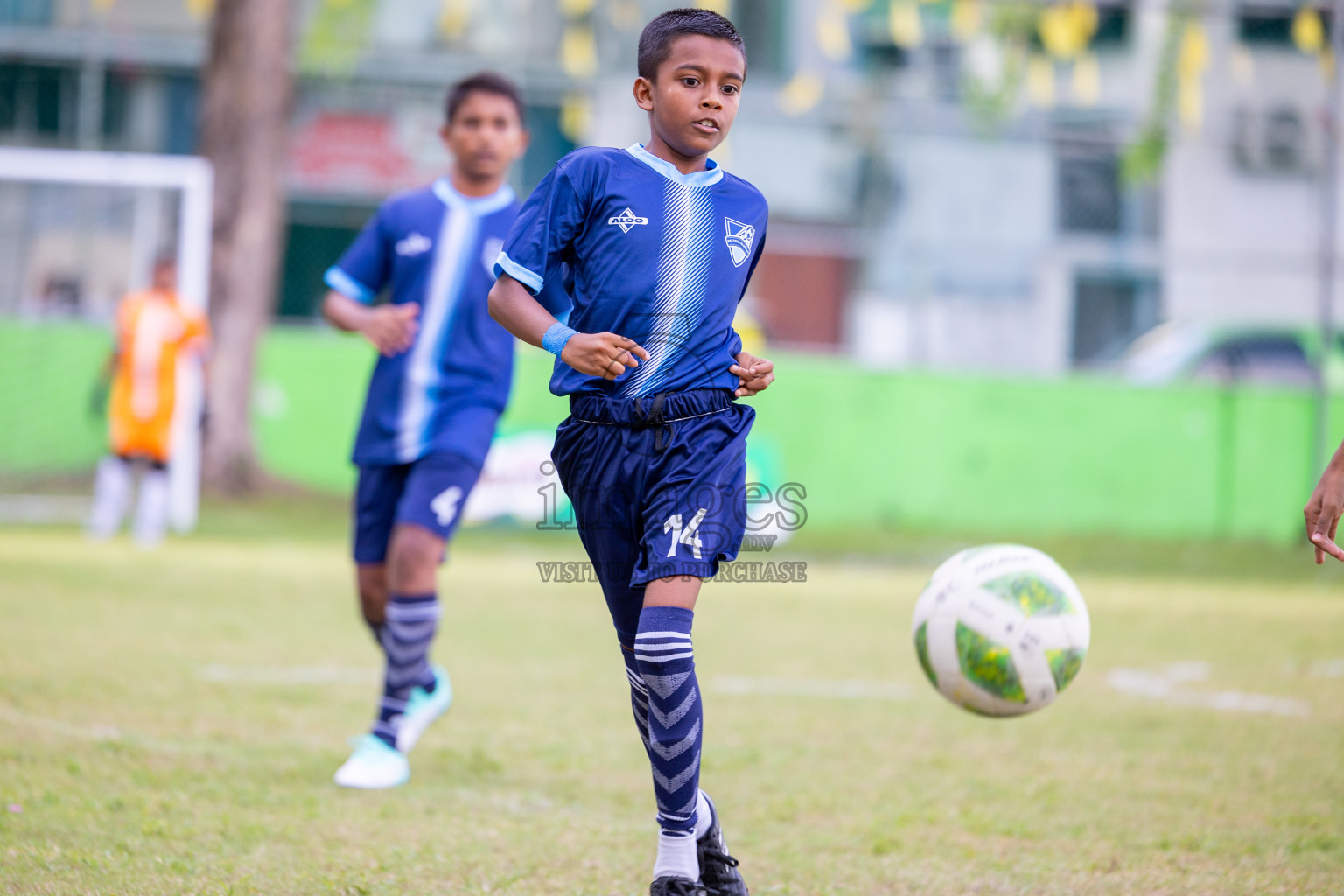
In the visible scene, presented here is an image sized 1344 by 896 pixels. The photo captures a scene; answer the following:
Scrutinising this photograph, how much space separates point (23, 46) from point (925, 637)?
19.4m

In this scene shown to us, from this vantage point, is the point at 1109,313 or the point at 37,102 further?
the point at 37,102

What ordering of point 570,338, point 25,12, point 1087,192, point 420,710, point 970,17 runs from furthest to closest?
point 25,12 < point 1087,192 < point 970,17 < point 420,710 < point 570,338

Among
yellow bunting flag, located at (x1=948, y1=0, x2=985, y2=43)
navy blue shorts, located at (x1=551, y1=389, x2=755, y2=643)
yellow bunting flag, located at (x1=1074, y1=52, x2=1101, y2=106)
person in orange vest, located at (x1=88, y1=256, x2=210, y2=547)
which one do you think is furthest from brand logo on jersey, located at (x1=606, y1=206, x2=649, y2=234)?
yellow bunting flag, located at (x1=1074, y1=52, x2=1101, y2=106)

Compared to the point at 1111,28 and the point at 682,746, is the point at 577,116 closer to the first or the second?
the point at 1111,28

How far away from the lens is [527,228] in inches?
140

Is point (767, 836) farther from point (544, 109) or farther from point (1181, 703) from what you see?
point (544, 109)

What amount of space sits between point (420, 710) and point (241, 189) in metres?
10.4

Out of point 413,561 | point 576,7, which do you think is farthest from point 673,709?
point 576,7

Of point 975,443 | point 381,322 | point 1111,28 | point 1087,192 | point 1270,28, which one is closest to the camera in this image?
point 381,322

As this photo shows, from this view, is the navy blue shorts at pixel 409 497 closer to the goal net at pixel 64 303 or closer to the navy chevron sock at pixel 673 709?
the navy chevron sock at pixel 673 709

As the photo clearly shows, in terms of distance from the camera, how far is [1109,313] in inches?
622

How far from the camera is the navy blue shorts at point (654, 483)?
136 inches

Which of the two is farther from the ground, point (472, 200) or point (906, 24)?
point (906, 24)

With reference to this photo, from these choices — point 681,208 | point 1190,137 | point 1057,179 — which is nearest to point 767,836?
point 681,208
